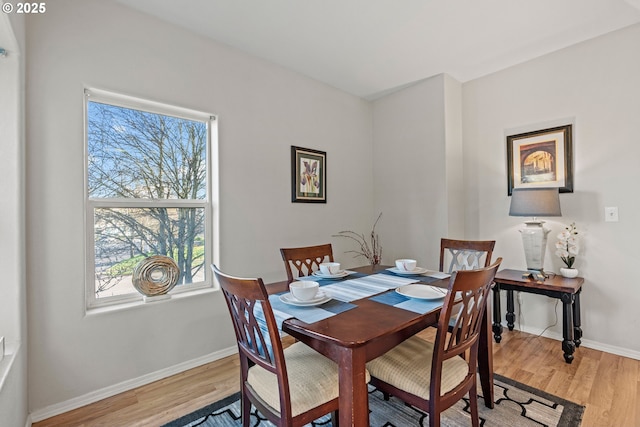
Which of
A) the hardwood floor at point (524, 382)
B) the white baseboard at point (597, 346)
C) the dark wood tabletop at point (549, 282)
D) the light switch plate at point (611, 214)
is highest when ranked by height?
the light switch plate at point (611, 214)

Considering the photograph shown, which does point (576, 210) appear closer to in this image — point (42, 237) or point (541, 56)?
point (541, 56)

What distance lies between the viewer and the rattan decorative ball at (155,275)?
2.10m

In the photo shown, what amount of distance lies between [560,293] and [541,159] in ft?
4.01

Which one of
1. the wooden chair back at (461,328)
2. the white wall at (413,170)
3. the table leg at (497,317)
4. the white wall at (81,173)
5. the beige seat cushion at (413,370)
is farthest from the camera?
the white wall at (413,170)

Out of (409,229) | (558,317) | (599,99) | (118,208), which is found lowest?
(558,317)

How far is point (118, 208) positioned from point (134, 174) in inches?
10.3

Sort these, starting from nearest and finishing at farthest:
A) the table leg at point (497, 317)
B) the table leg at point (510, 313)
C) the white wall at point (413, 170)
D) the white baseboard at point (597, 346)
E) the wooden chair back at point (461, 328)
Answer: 1. the wooden chair back at point (461, 328)
2. the white baseboard at point (597, 346)
3. the table leg at point (497, 317)
4. the table leg at point (510, 313)
5. the white wall at point (413, 170)

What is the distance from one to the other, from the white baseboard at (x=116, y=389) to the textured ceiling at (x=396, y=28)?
253 cm

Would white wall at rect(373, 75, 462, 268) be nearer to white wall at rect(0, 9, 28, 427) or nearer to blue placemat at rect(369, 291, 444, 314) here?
blue placemat at rect(369, 291, 444, 314)

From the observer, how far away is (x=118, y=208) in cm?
211

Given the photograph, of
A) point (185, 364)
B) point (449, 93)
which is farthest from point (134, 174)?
point (449, 93)

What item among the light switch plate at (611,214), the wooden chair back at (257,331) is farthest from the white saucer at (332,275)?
the light switch plate at (611,214)

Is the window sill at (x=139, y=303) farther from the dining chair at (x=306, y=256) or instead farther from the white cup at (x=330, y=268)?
the white cup at (x=330, y=268)

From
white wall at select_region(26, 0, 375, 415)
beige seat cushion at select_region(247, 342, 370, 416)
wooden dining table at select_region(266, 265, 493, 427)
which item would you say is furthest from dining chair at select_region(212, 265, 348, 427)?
white wall at select_region(26, 0, 375, 415)
